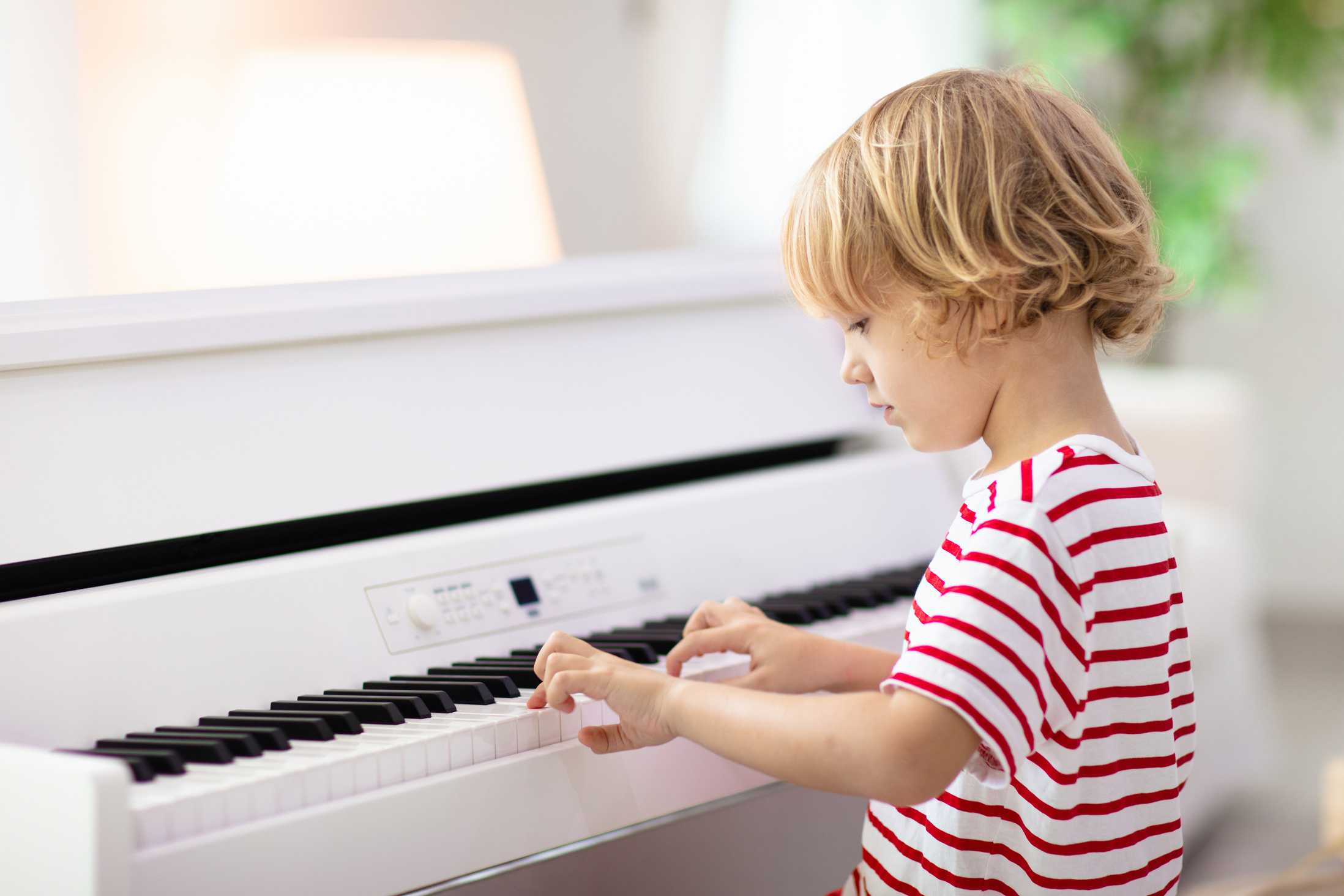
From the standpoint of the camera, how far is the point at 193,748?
709mm

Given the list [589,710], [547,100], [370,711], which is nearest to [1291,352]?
[547,100]

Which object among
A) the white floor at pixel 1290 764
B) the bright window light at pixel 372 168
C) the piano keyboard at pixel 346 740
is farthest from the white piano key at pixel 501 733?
the white floor at pixel 1290 764

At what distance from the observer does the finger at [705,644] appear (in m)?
0.82

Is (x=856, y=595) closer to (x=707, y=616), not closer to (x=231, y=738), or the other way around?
(x=707, y=616)

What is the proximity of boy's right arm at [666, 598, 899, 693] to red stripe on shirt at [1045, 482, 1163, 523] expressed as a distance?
26 cm

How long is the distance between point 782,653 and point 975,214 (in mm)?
347

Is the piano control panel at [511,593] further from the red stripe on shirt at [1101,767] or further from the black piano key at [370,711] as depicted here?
the red stripe on shirt at [1101,767]

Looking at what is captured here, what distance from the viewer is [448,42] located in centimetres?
173

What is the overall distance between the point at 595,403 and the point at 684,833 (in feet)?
1.30

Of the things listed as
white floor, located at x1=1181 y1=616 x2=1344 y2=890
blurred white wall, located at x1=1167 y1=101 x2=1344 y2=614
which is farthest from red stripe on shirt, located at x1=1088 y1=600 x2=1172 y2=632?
blurred white wall, located at x1=1167 y1=101 x2=1344 y2=614

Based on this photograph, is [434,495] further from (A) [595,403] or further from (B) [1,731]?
(B) [1,731]

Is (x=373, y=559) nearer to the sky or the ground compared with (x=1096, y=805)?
nearer to the sky

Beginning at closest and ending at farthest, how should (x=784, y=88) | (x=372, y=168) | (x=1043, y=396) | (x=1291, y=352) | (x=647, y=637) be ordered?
(x=1043, y=396) < (x=647, y=637) < (x=372, y=168) < (x=784, y=88) < (x=1291, y=352)

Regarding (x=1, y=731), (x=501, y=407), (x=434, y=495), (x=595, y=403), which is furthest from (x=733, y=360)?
(x=1, y=731)
